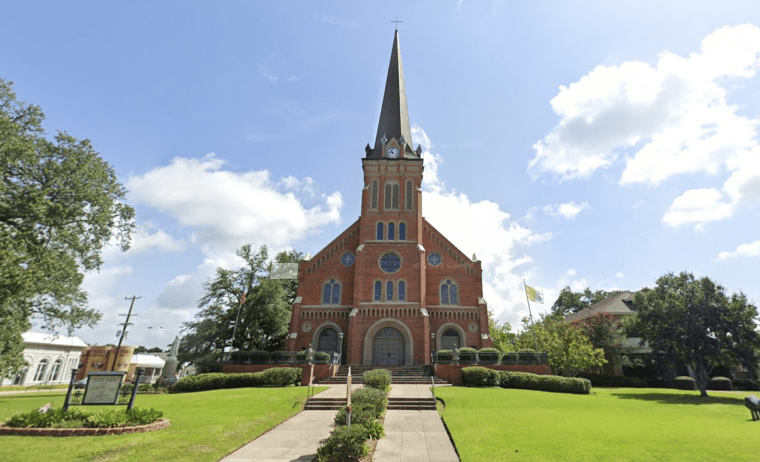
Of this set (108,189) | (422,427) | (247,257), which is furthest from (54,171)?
(422,427)

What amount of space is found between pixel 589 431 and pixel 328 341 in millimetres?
23540

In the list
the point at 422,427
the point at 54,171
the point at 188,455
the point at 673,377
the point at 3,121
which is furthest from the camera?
the point at 673,377

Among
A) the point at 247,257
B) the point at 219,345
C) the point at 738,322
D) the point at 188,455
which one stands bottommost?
the point at 188,455

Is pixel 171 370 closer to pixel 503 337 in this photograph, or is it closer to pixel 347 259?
pixel 347 259

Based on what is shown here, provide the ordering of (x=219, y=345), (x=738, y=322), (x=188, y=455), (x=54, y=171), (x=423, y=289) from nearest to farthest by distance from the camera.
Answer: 1. (x=188, y=455)
2. (x=54, y=171)
3. (x=738, y=322)
4. (x=423, y=289)
5. (x=219, y=345)

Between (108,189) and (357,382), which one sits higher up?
(108,189)

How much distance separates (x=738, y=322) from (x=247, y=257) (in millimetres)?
39635

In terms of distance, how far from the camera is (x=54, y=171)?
2134 centimetres

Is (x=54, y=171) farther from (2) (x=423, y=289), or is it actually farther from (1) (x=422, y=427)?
(2) (x=423, y=289)

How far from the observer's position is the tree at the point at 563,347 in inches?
1298

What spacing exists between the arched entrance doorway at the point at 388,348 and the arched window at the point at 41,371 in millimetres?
47826

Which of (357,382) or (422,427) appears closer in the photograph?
(422,427)

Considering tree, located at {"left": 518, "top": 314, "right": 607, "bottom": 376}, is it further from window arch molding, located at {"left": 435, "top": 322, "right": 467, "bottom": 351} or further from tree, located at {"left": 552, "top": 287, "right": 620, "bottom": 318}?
tree, located at {"left": 552, "top": 287, "right": 620, "bottom": 318}

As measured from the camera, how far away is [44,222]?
794 inches
